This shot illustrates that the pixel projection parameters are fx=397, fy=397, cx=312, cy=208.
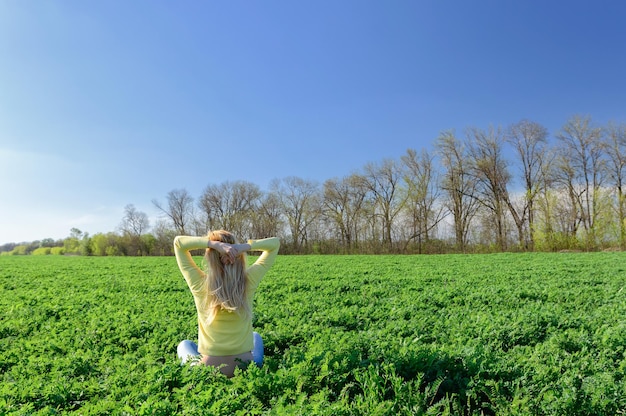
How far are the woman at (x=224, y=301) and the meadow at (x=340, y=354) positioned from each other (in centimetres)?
30

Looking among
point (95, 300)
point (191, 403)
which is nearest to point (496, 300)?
point (191, 403)

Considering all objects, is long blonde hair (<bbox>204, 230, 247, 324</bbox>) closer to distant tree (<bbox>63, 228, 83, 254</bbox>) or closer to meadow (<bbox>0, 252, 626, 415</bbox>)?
meadow (<bbox>0, 252, 626, 415</bbox>)

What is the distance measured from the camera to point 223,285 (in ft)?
14.0

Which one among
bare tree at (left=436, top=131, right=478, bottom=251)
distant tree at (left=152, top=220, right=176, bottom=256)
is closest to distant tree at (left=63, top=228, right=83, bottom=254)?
distant tree at (left=152, top=220, right=176, bottom=256)

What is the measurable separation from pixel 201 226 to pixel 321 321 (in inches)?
2214

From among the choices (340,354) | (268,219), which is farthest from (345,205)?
(340,354)

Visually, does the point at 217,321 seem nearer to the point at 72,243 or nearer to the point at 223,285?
the point at 223,285

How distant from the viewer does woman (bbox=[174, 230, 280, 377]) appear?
426 cm

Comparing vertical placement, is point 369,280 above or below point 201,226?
below

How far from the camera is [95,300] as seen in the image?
10.6 meters

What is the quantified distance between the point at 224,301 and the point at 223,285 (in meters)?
0.17

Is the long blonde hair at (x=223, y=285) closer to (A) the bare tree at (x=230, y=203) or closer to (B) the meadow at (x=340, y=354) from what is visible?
(B) the meadow at (x=340, y=354)

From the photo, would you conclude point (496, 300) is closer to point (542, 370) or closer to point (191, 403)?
point (542, 370)

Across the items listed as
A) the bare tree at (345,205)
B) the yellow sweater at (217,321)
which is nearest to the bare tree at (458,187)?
the bare tree at (345,205)
